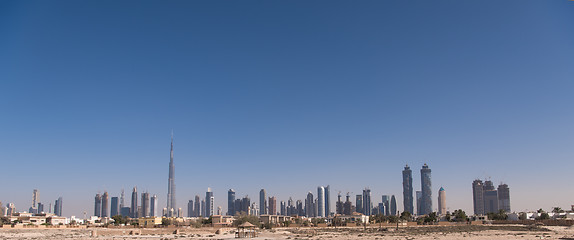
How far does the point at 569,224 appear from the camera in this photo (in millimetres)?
107000

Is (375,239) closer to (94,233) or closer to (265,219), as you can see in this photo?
(94,233)

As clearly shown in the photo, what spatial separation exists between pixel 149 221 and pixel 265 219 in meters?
32.1

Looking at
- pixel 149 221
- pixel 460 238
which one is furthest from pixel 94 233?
pixel 149 221

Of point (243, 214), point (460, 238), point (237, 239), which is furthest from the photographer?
point (243, 214)

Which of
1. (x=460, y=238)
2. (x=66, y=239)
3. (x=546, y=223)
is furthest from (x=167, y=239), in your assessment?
(x=546, y=223)

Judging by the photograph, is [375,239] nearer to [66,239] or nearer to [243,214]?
[66,239]

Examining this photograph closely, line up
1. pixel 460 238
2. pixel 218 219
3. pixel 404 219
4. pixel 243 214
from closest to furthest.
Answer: pixel 460 238 < pixel 243 214 < pixel 404 219 < pixel 218 219

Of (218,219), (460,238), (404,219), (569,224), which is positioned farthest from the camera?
(218,219)

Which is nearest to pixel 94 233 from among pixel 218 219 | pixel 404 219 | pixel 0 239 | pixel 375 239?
pixel 0 239

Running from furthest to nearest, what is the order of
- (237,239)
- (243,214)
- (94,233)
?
(243,214), (94,233), (237,239)

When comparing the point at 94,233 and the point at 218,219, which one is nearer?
the point at 94,233

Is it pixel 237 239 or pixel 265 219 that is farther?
pixel 265 219

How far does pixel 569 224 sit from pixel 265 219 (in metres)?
75.4

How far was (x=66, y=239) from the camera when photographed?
61094mm
